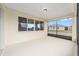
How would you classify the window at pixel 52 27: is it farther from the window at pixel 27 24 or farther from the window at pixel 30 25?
the window at pixel 30 25

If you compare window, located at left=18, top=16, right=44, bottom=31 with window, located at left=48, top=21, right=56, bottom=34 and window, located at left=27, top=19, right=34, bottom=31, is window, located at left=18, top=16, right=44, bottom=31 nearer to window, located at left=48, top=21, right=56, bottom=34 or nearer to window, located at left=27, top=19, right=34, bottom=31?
window, located at left=27, top=19, right=34, bottom=31

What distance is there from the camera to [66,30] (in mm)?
8258

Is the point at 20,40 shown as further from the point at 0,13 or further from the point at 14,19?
the point at 0,13

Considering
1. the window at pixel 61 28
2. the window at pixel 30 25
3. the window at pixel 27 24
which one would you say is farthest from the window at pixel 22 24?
the window at pixel 61 28

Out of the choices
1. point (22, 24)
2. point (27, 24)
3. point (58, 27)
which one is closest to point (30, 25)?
point (27, 24)

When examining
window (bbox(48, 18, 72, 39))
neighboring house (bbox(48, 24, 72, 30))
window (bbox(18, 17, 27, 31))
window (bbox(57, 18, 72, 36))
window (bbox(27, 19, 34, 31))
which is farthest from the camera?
neighboring house (bbox(48, 24, 72, 30))

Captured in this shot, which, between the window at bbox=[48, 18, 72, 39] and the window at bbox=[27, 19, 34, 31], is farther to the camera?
the window at bbox=[48, 18, 72, 39]

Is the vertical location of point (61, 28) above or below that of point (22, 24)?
below

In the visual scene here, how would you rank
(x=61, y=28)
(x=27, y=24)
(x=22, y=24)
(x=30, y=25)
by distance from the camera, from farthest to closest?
(x=61, y=28), (x=30, y=25), (x=27, y=24), (x=22, y=24)

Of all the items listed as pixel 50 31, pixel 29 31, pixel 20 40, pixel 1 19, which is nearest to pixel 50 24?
pixel 50 31

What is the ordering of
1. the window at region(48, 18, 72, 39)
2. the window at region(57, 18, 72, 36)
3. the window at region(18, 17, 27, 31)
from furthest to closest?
the window at region(57, 18, 72, 36)
the window at region(48, 18, 72, 39)
the window at region(18, 17, 27, 31)

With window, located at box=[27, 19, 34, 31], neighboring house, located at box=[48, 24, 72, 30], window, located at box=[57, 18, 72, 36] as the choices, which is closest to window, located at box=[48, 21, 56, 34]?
neighboring house, located at box=[48, 24, 72, 30]

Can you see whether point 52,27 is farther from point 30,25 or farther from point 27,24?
point 27,24

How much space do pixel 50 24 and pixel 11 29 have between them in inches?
234
